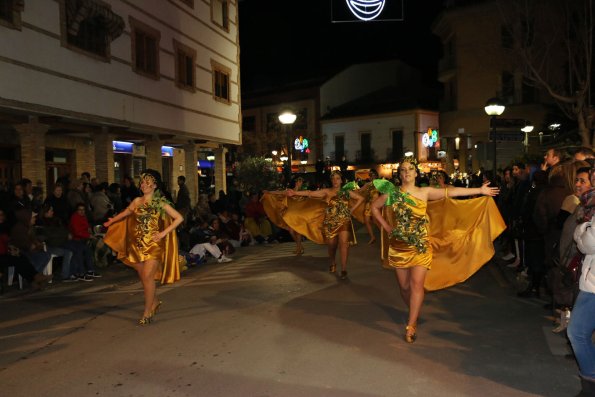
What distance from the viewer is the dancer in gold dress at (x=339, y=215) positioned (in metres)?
10.9

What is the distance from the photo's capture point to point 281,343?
6.56m

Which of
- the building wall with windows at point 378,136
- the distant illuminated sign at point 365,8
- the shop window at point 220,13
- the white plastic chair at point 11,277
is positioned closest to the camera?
the white plastic chair at point 11,277

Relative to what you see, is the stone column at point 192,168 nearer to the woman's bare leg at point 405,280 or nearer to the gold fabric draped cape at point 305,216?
the gold fabric draped cape at point 305,216

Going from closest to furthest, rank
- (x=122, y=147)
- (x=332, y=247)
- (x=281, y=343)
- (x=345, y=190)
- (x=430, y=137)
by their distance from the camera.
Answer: (x=281, y=343) → (x=345, y=190) → (x=332, y=247) → (x=122, y=147) → (x=430, y=137)

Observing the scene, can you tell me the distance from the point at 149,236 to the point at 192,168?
51.7 feet

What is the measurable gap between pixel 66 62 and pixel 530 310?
1188 centimetres

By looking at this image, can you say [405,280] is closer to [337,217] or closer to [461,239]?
[461,239]

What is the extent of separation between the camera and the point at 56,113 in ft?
44.5

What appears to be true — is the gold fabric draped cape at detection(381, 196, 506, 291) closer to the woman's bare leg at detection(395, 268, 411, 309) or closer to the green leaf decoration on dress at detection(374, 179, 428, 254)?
the woman's bare leg at detection(395, 268, 411, 309)

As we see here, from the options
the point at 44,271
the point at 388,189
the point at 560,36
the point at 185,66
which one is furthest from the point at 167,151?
the point at 388,189

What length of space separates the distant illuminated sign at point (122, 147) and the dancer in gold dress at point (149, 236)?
45.2 ft

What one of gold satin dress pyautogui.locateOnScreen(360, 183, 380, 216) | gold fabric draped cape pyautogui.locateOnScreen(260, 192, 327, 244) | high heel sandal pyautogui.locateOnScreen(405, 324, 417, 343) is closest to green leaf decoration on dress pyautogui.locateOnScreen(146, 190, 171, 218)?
high heel sandal pyautogui.locateOnScreen(405, 324, 417, 343)

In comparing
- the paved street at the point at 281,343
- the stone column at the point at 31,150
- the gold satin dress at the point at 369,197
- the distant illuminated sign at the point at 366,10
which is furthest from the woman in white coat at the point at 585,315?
the stone column at the point at 31,150

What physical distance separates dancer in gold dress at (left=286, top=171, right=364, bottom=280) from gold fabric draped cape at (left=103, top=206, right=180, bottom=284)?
3.64 metres
